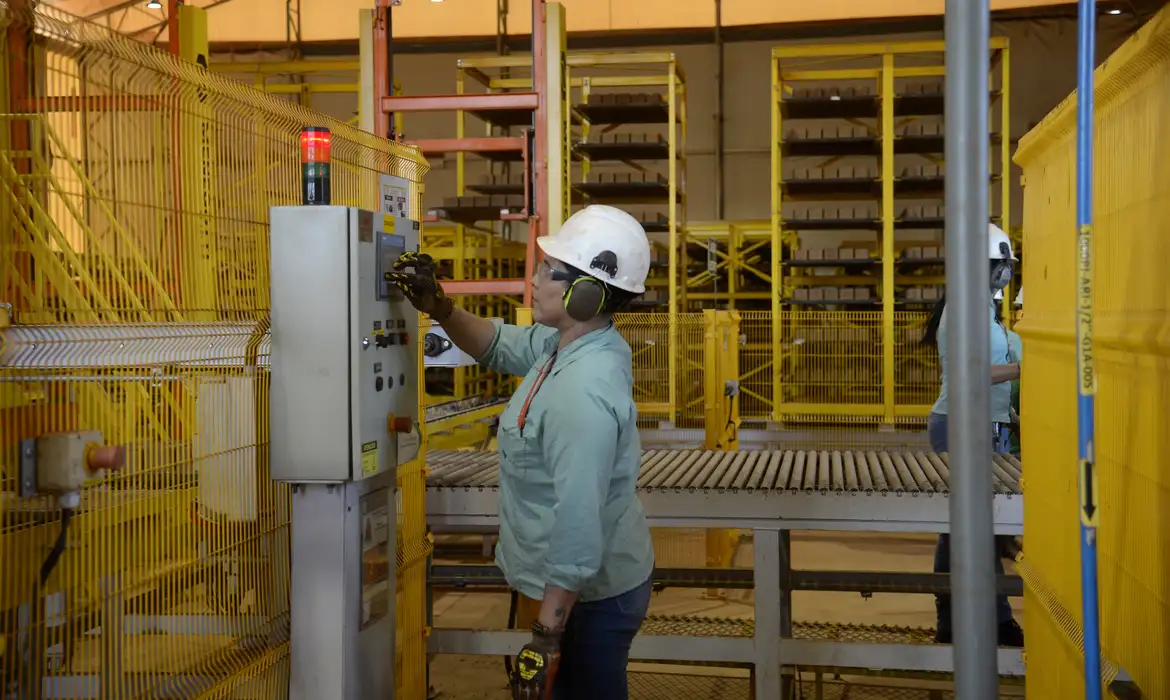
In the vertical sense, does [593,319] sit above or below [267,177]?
below

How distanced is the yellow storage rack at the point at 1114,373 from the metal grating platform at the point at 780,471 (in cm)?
157

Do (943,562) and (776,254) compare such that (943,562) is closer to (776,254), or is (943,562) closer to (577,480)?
(577,480)

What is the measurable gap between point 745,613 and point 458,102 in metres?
3.86

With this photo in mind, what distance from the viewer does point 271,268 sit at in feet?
8.88

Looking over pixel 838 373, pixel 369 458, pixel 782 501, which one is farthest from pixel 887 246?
pixel 369 458

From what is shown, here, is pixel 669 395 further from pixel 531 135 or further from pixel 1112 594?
pixel 1112 594

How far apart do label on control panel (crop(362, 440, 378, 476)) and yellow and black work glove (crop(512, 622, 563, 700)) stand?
2.06 ft

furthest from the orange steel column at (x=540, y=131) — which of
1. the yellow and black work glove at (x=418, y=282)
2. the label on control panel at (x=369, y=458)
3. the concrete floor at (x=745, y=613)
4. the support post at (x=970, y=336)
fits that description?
the support post at (x=970, y=336)

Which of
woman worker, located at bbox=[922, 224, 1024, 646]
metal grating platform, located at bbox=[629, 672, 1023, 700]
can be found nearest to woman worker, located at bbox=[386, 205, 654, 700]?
woman worker, located at bbox=[922, 224, 1024, 646]

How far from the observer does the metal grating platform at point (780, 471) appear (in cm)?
434

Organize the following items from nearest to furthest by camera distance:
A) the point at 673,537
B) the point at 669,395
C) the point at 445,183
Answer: the point at 673,537, the point at 669,395, the point at 445,183

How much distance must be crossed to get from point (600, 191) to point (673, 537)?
502 centimetres

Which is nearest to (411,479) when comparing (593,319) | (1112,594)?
(593,319)

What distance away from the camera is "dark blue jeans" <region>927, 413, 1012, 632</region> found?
4930 mm
